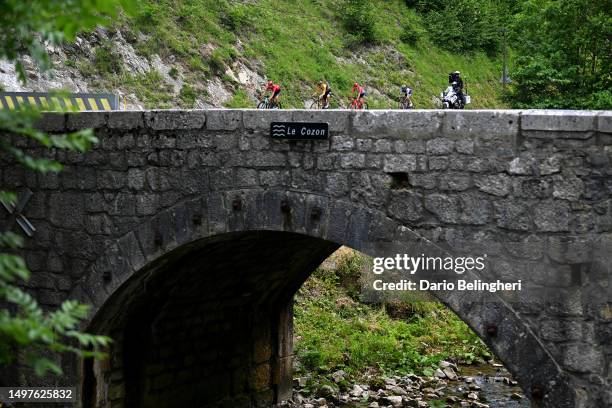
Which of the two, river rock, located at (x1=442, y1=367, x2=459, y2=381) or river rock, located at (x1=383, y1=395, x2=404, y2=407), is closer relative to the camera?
river rock, located at (x1=383, y1=395, x2=404, y2=407)

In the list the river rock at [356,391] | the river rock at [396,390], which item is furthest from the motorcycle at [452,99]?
the river rock at [356,391]

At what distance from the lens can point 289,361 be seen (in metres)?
13.2

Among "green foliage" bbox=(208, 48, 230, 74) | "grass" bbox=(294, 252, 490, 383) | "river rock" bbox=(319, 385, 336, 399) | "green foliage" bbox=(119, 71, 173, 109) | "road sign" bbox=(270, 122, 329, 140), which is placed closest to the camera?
"road sign" bbox=(270, 122, 329, 140)

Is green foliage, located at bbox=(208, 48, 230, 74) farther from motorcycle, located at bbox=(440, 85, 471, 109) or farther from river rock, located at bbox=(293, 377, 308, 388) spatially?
river rock, located at bbox=(293, 377, 308, 388)

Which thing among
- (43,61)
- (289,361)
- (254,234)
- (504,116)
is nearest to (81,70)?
(289,361)

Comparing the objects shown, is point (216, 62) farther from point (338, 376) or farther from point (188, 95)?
point (338, 376)

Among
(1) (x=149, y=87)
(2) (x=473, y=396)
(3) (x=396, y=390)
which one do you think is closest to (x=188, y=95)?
(1) (x=149, y=87)

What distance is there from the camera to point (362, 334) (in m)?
15.7

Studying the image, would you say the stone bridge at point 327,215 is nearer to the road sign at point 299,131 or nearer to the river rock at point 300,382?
the road sign at point 299,131

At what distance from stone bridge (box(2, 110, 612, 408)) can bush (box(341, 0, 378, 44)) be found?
17.7 meters

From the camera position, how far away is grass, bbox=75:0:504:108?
20906 mm

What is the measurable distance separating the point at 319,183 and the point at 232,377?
538cm

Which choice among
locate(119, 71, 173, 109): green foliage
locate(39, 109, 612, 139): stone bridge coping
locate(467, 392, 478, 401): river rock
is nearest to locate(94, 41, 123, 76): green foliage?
locate(119, 71, 173, 109): green foliage

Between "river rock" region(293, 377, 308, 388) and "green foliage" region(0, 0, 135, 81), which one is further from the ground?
"green foliage" region(0, 0, 135, 81)
